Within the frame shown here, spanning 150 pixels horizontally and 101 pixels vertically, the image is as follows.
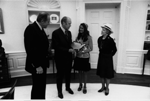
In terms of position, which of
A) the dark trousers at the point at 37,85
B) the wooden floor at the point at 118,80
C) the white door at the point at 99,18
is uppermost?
the white door at the point at 99,18

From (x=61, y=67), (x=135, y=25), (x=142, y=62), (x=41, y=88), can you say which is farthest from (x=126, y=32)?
(x=41, y=88)

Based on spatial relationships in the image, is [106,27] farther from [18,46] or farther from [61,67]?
[18,46]

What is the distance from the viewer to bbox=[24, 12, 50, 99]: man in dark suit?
1538 millimetres

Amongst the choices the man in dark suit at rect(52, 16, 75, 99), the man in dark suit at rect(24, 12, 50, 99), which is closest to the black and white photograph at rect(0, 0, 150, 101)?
the man in dark suit at rect(52, 16, 75, 99)

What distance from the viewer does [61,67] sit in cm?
219

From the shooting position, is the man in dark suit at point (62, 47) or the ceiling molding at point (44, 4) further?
the ceiling molding at point (44, 4)

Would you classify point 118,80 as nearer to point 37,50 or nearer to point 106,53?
point 106,53

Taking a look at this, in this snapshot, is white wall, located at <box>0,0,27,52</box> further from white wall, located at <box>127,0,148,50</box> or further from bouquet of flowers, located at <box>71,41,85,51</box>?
white wall, located at <box>127,0,148,50</box>

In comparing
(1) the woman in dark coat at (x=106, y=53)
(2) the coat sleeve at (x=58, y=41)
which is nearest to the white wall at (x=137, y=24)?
(1) the woman in dark coat at (x=106, y=53)

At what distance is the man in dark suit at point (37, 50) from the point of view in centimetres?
154

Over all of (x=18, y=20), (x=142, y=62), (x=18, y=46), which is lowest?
(x=142, y=62)

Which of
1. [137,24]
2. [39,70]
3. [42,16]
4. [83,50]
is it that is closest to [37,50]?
[39,70]

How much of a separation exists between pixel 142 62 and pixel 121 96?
1.82m

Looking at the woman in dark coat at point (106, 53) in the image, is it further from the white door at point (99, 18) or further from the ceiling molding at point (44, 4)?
the ceiling molding at point (44, 4)
